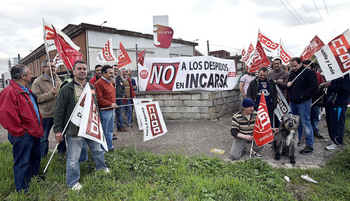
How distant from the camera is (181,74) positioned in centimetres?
746

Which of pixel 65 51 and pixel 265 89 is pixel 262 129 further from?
pixel 65 51

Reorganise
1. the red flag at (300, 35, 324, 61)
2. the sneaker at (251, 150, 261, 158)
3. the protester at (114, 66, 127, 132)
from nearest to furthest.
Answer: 1. the sneaker at (251, 150, 261, 158)
2. the protester at (114, 66, 127, 132)
3. the red flag at (300, 35, 324, 61)

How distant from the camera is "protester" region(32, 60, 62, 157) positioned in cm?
405

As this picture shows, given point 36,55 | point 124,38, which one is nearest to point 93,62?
point 124,38

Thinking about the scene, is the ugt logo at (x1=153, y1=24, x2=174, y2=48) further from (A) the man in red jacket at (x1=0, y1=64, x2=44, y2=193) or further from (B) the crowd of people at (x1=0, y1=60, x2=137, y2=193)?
(A) the man in red jacket at (x1=0, y1=64, x2=44, y2=193)

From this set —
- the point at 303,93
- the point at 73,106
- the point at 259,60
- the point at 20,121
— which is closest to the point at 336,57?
the point at 303,93

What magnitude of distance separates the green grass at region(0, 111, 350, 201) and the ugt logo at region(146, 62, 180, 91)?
3.90 meters

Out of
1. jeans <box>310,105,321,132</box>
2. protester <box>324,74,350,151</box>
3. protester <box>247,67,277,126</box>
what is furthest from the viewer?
jeans <box>310,105,321,132</box>

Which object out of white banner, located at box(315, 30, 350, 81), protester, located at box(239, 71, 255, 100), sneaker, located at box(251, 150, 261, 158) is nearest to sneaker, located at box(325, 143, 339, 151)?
white banner, located at box(315, 30, 350, 81)

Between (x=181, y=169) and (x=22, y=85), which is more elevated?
(x=22, y=85)

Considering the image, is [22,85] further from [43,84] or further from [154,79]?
[154,79]

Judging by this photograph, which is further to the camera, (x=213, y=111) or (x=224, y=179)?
(x=213, y=111)

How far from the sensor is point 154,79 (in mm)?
7645

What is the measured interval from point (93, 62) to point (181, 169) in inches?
549
